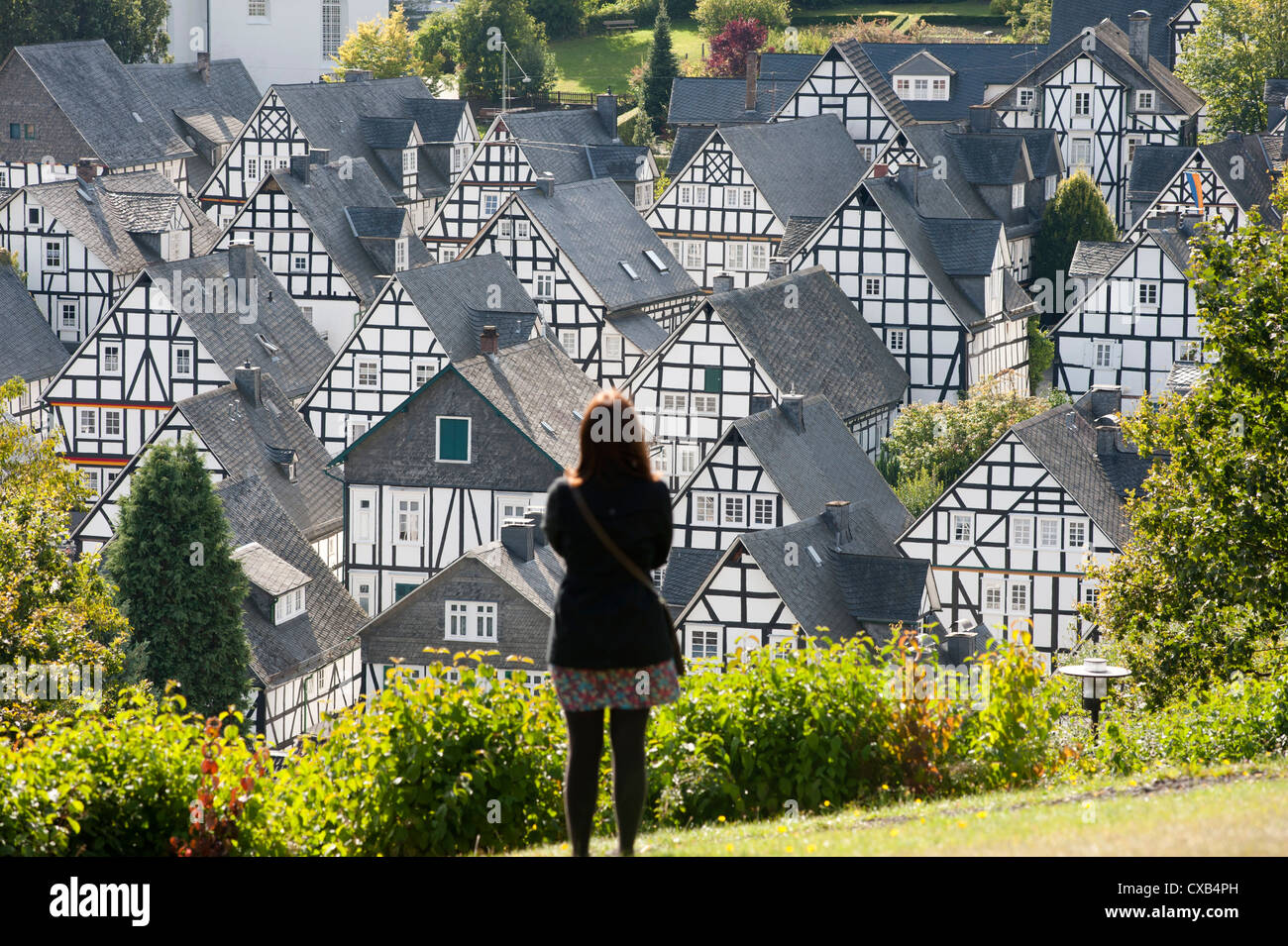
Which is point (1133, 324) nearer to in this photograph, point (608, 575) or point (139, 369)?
point (139, 369)

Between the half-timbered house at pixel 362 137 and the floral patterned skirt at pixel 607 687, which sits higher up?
the half-timbered house at pixel 362 137

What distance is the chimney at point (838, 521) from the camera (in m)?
39.8

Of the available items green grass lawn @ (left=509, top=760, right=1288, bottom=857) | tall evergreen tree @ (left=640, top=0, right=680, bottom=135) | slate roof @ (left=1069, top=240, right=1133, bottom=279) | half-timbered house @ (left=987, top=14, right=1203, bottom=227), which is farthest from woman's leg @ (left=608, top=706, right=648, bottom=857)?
tall evergreen tree @ (left=640, top=0, right=680, bottom=135)

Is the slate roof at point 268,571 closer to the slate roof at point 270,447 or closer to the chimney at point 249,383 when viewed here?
the slate roof at point 270,447

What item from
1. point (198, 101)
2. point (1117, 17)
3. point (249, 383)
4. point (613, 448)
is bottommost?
point (613, 448)

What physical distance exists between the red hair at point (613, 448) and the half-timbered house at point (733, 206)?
5765 cm

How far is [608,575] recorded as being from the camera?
10977 millimetres

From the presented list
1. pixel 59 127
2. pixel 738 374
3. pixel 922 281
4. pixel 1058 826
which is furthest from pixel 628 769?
pixel 59 127

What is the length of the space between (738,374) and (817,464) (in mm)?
6722

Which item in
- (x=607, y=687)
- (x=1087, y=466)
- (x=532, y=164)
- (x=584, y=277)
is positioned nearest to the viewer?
(x=607, y=687)

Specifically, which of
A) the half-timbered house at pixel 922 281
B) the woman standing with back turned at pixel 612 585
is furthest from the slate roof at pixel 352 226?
the woman standing with back turned at pixel 612 585

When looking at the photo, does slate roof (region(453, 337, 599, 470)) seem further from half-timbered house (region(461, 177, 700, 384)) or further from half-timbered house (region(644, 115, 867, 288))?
half-timbered house (region(644, 115, 867, 288))
